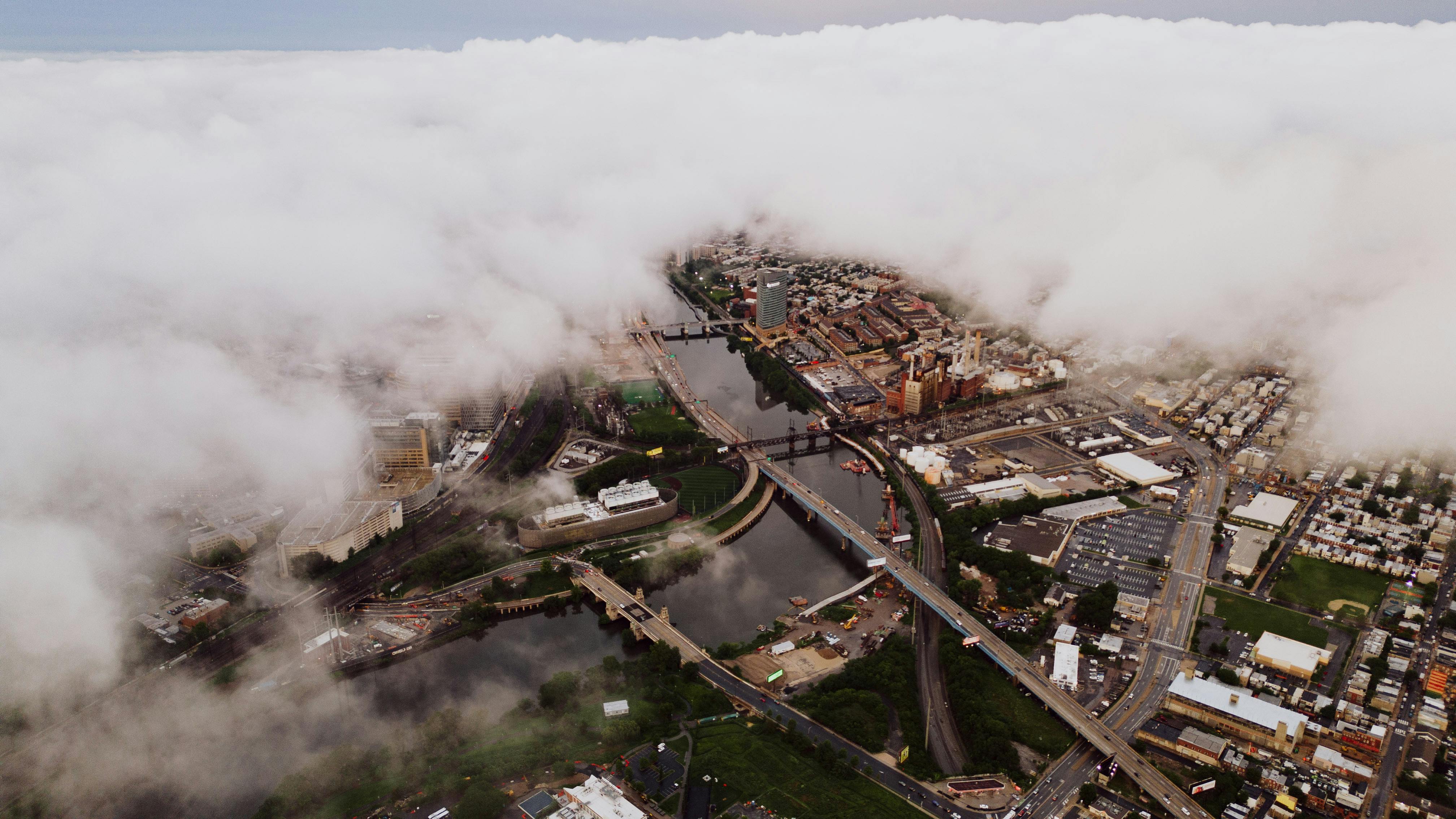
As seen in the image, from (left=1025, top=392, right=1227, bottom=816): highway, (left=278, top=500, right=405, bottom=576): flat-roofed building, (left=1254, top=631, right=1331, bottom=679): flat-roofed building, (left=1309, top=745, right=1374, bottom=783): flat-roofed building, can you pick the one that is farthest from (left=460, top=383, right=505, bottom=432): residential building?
(left=1309, top=745, right=1374, bottom=783): flat-roofed building

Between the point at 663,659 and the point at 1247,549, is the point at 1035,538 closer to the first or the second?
the point at 1247,549

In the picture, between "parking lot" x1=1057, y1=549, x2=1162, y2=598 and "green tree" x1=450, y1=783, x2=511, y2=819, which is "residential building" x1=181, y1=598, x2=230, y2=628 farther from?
"parking lot" x1=1057, y1=549, x2=1162, y2=598

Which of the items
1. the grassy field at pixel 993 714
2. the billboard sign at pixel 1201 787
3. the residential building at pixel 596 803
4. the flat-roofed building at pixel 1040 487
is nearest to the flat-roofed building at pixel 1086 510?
the flat-roofed building at pixel 1040 487

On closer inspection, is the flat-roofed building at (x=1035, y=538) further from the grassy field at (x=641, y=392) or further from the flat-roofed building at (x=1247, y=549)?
the grassy field at (x=641, y=392)

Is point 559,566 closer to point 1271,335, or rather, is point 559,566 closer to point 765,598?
point 765,598

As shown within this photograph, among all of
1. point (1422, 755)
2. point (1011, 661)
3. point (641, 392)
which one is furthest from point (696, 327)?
point (1422, 755)

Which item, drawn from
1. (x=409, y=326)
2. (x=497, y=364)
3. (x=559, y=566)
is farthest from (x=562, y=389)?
(x=559, y=566)
